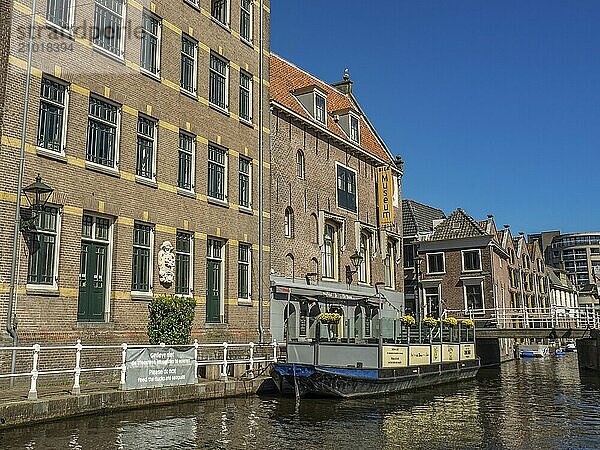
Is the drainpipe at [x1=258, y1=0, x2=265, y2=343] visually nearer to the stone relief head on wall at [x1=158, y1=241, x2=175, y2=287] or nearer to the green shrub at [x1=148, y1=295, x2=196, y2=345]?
the green shrub at [x1=148, y1=295, x2=196, y2=345]

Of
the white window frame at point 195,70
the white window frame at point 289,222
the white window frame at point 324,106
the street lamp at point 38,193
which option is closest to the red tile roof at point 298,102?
the white window frame at point 324,106

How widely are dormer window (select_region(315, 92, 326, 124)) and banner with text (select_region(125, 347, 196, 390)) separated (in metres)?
17.1

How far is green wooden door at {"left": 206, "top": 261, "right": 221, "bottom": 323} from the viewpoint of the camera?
23062mm

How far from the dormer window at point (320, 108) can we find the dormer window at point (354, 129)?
9.12 feet

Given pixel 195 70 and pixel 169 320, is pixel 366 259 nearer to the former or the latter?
pixel 195 70

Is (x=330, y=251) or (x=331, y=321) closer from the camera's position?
(x=331, y=321)

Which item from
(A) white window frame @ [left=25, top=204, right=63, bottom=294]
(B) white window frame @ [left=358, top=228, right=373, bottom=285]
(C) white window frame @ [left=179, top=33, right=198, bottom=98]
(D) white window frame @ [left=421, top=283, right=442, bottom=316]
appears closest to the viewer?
(A) white window frame @ [left=25, top=204, right=63, bottom=294]

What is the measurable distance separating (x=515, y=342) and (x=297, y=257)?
32.3 metres

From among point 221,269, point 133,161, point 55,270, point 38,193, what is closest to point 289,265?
point 221,269

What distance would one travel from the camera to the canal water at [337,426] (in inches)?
481

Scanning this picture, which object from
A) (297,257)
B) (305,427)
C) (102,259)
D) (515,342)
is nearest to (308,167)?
(297,257)

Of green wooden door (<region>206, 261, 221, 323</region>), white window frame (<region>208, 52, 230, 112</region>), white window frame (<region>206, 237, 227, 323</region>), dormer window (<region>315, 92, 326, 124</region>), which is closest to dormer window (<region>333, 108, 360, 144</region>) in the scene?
dormer window (<region>315, 92, 326, 124</region>)

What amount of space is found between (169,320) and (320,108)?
16.1m

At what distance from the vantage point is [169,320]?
20109 mm
